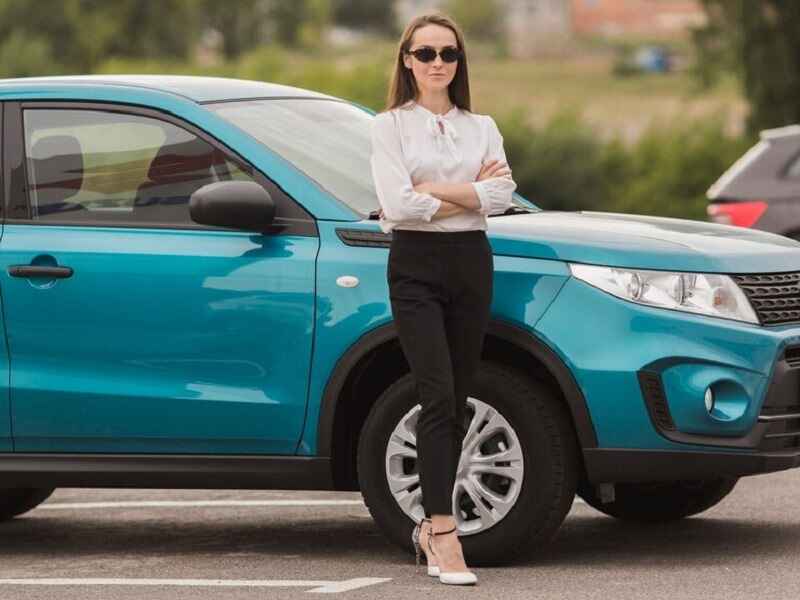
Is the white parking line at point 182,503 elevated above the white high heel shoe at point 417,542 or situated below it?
below

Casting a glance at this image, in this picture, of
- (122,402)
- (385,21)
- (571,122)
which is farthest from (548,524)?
(385,21)

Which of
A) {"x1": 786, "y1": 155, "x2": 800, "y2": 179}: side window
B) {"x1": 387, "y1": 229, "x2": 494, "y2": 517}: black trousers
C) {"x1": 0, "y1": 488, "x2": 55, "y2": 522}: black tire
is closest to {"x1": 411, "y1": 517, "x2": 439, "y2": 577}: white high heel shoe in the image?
{"x1": 387, "y1": 229, "x2": 494, "y2": 517}: black trousers

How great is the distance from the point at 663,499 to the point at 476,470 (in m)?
1.44

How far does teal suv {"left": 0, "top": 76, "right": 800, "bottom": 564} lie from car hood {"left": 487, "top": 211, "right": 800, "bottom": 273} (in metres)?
0.01

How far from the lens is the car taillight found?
41.5 ft

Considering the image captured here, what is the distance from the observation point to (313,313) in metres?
6.89

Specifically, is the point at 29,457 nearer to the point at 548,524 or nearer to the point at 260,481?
the point at 260,481

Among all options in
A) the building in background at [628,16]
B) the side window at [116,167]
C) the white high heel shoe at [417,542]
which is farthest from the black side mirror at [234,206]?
the building in background at [628,16]

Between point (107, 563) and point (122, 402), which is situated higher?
point (122, 402)

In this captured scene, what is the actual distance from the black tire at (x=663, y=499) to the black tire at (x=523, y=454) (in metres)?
1.12

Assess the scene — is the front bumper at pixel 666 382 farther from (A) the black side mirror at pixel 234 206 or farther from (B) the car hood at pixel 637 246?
(A) the black side mirror at pixel 234 206

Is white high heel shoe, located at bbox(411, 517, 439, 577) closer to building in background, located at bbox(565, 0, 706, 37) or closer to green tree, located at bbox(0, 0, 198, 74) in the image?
green tree, located at bbox(0, 0, 198, 74)

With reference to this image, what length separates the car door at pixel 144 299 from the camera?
6.96m

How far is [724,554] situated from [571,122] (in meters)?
41.1
